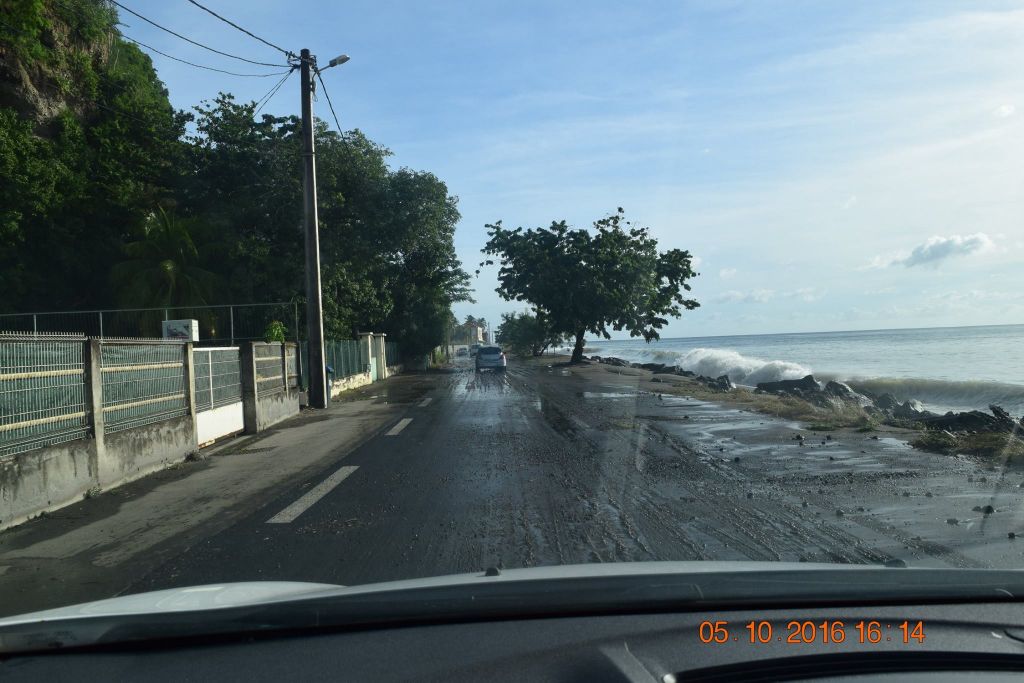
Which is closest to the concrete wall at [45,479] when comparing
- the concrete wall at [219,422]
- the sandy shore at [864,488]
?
the concrete wall at [219,422]

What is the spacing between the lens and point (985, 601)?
271 centimetres

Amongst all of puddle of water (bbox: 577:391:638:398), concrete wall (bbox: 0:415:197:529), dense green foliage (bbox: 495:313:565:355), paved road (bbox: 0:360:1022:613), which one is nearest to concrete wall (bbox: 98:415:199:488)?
concrete wall (bbox: 0:415:197:529)

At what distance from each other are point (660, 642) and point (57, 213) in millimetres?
31437

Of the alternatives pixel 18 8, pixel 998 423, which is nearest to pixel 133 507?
pixel 998 423

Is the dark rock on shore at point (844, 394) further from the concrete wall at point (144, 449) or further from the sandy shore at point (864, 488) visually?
the concrete wall at point (144, 449)

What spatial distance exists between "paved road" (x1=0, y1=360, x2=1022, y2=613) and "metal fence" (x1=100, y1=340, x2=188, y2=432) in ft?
3.09

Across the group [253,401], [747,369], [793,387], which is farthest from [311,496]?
[747,369]

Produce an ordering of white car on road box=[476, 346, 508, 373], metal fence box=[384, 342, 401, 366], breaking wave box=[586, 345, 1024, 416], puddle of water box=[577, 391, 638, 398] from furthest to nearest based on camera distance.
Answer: metal fence box=[384, 342, 401, 366] < white car on road box=[476, 346, 508, 373] < breaking wave box=[586, 345, 1024, 416] < puddle of water box=[577, 391, 638, 398]

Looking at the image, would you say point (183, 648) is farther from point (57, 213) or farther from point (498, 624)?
point (57, 213)

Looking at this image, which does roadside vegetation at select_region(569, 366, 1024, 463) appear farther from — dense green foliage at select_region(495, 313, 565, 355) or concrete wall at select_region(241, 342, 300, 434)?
dense green foliage at select_region(495, 313, 565, 355)

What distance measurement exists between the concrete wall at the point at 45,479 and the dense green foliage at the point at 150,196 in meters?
19.9

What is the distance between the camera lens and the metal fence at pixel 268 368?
55.0 feet

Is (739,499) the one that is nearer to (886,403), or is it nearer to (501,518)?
(501,518)

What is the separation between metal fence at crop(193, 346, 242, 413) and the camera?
535 inches
